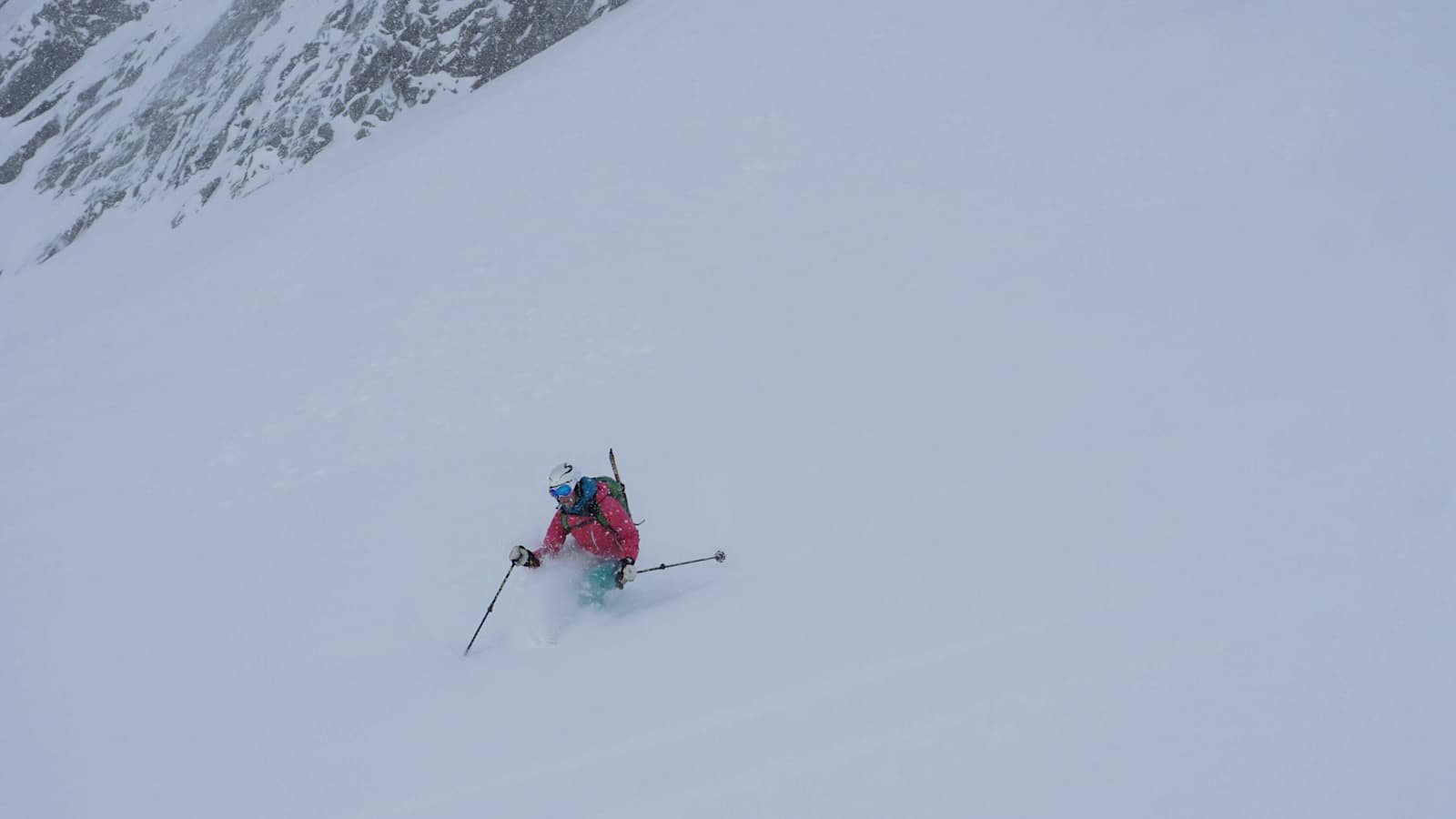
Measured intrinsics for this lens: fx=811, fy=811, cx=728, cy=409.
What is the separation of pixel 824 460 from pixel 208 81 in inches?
1128

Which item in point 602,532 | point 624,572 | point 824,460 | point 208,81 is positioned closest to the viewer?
point 624,572

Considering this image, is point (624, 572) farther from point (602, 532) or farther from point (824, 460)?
point (824, 460)

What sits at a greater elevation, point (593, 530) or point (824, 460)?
point (593, 530)

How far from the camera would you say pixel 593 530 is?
6.36 meters

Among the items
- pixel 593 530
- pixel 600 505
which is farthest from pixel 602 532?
pixel 600 505

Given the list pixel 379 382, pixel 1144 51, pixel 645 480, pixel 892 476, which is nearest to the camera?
pixel 892 476

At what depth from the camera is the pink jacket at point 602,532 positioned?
6133 millimetres

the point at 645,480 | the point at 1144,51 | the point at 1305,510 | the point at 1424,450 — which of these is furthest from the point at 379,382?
the point at 1144,51

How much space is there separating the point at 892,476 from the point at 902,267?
12.8 ft

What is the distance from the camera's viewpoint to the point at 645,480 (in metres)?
7.65

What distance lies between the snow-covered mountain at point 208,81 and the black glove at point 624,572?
739 inches

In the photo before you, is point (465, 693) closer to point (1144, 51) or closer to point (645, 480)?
point (645, 480)

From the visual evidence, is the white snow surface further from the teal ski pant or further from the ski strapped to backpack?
the ski strapped to backpack

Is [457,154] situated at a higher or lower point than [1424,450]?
higher
